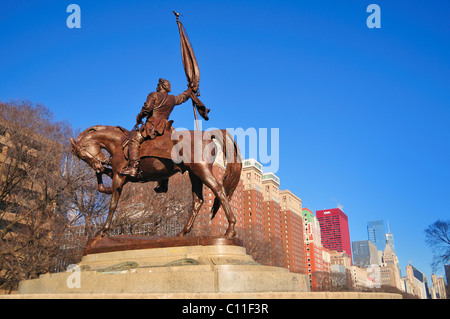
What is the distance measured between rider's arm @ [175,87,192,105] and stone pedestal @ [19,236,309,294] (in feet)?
13.6

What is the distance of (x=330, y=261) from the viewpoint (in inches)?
6535

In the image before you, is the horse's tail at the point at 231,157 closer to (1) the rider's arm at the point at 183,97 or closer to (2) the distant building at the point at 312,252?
(1) the rider's arm at the point at 183,97

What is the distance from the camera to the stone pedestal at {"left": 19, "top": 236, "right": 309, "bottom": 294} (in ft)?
22.5

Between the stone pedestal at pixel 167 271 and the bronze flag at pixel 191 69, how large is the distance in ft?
14.4

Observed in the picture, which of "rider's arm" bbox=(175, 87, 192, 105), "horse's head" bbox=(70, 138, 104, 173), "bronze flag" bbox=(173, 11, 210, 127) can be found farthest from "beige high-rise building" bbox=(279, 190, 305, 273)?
"horse's head" bbox=(70, 138, 104, 173)

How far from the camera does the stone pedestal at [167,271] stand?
270 inches

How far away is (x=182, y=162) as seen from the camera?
9.31 m

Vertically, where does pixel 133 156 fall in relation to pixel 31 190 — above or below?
below

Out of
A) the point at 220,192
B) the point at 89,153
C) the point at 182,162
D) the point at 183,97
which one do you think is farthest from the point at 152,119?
the point at 220,192

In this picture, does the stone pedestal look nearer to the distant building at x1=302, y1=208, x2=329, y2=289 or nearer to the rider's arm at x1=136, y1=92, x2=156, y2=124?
the rider's arm at x1=136, y1=92, x2=156, y2=124

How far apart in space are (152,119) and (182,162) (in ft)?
5.29

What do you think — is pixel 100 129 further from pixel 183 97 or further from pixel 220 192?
pixel 220 192
